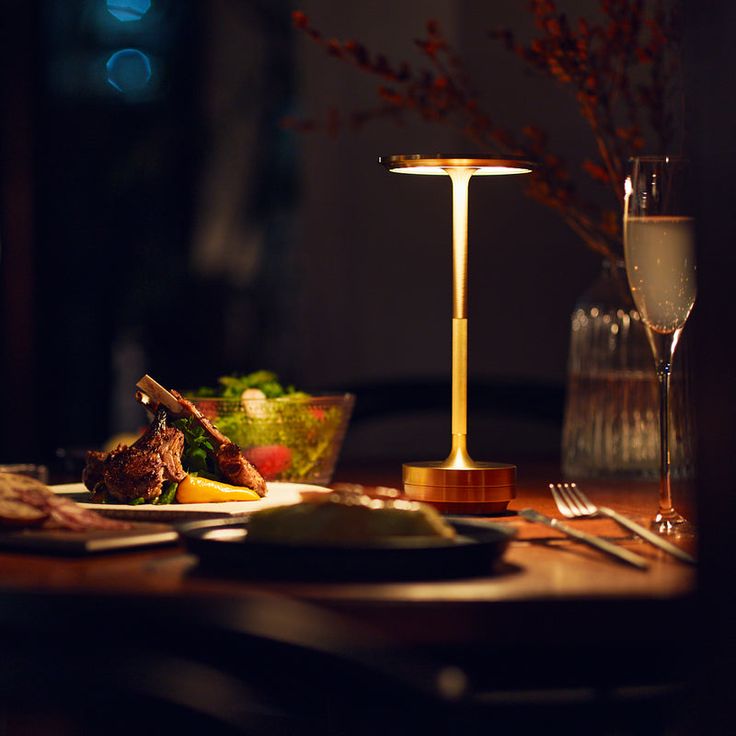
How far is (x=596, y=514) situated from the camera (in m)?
1.67

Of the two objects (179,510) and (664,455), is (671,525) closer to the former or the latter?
(664,455)

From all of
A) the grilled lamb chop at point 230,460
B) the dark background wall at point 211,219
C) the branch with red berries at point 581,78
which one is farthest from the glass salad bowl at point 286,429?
the dark background wall at point 211,219

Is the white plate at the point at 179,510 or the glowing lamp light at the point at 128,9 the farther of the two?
the glowing lamp light at the point at 128,9

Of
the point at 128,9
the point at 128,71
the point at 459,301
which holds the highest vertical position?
the point at 128,9

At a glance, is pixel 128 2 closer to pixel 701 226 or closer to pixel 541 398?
pixel 541 398

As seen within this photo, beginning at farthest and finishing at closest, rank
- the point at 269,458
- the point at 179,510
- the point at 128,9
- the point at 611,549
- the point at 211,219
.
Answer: the point at 211,219 → the point at 128,9 → the point at 269,458 → the point at 179,510 → the point at 611,549

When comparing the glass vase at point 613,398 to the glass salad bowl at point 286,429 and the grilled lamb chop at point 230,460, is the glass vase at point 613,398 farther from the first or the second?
the grilled lamb chop at point 230,460

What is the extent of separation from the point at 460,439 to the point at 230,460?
271mm

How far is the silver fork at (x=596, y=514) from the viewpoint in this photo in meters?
1.34

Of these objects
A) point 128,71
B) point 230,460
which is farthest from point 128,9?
point 230,460

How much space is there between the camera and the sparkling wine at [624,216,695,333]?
1592mm

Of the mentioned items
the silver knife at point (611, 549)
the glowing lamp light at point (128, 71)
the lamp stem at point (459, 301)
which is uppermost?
the glowing lamp light at point (128, 71)

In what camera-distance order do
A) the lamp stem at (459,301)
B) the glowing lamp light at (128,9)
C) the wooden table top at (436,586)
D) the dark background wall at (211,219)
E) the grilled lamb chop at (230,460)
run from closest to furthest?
1. the wooden table top at (436,586)
2. the grilled lamb chop at (230,460)
3. the lamp stem at (459,301)
4. the dark background wall at (211,219)
5. the glowing lamp light at (128,9)

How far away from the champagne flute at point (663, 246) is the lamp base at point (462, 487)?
173mm
